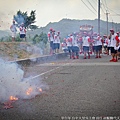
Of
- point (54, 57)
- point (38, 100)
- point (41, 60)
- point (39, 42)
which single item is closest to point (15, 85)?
point (38, 100)

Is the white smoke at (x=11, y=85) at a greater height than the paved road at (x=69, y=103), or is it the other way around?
the white smoke at (x=11, y=85)

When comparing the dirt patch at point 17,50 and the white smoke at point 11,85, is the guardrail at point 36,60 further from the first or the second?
the white smoke at point 11,85

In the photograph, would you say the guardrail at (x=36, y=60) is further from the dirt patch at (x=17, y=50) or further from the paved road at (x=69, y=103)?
the paved road at (x=69, y=103)

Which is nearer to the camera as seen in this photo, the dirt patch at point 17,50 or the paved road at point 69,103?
the paved road at point 69,103

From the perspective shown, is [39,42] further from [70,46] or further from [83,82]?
[83,82]

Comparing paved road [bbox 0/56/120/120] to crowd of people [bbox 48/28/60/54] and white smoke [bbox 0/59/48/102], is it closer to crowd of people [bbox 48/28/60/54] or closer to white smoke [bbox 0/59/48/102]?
white smoke [bbox 0/59/48/102]

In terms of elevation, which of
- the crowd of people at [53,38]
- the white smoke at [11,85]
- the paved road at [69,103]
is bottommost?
the paved road at [69,103]

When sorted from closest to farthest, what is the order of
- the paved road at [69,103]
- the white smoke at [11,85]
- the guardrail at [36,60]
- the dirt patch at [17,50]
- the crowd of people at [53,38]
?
the paved road at [69,103], the white smoke at [11,85], the guardrail at [36,60], the dirt patch at [17,50], the crowd of people at [53,38]

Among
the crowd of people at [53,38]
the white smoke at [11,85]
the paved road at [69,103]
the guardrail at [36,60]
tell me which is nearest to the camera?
the paved road at [69,103]

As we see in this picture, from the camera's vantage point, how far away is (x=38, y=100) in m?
8.11

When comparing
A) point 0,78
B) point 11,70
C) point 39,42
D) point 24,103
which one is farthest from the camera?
point 39,42

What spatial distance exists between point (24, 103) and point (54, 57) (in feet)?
63.1

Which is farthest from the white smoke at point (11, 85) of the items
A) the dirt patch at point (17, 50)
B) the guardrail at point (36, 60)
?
the dirt patch at point (17, 50)

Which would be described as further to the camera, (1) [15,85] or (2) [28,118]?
(1) [15,85]
